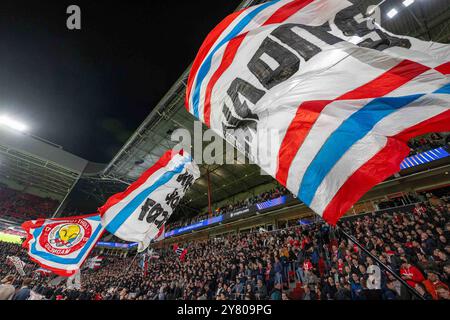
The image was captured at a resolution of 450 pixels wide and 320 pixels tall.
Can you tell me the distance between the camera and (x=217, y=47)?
118 inches

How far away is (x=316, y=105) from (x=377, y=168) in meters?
0.78

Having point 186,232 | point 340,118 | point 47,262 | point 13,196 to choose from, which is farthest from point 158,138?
point 13,196

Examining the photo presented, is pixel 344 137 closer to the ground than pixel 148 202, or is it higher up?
closer to the ground

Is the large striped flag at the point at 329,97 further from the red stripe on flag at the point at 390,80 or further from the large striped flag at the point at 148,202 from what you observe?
the large striped flag at the point at 148,202

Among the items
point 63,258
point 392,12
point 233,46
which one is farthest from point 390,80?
point 392,12

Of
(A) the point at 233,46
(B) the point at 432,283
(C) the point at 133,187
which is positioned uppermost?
(A) the point at 233,46

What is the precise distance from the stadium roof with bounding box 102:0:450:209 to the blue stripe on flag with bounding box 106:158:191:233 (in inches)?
162

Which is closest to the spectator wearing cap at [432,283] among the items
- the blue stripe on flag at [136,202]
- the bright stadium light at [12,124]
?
the blue stripe on flag at [136,202]

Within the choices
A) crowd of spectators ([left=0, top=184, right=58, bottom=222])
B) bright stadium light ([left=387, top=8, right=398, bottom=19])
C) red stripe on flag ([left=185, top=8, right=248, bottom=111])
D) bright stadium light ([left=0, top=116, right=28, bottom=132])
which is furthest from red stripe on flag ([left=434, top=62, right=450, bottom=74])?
crowd of spectators ([left=0, top=184, right=58, bottom=222])

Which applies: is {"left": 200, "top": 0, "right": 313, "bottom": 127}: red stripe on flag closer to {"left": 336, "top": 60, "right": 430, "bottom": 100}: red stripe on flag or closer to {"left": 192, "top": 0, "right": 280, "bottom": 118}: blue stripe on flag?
{"left": 192, "top": 0, "right": 280, "bottom": 118}: blue stripe on flag

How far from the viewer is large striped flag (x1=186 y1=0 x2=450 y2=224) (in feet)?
5.68

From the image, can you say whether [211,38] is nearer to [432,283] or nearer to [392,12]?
[432,283]

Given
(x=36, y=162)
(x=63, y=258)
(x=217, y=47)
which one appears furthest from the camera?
(x=36, y=162)

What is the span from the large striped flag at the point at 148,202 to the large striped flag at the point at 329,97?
2306 millimetres
